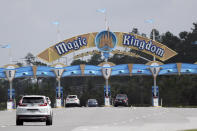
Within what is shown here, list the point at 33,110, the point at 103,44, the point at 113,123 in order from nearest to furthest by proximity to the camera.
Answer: the point at 33,110 < the point at 113,123 < the point at 103,44

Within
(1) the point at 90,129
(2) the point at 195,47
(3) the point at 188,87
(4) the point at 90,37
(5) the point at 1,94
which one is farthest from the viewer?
(5) the point at 1,94

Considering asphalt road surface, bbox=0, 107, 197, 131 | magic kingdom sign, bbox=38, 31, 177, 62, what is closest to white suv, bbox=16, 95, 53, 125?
asphalt road surface, bbox=0, 107, 197, 131

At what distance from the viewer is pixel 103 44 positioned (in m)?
65.8

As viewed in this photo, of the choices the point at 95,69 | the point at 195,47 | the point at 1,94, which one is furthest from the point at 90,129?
the point at 1,94

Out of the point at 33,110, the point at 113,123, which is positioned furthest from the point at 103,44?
the point at 33,110

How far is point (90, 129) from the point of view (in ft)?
71.3

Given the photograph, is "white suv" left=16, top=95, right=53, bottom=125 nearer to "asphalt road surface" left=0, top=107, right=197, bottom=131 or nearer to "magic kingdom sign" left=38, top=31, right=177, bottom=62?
"asphalt road surface" left=0, top=107, right=197, bottom=131

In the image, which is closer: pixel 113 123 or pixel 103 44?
pixel 113 123

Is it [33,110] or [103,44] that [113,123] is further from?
[103,44]

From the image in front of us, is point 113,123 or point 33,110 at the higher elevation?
point 33,110

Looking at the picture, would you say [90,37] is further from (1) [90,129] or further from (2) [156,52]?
(1) [90,129]

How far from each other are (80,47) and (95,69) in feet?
10.3

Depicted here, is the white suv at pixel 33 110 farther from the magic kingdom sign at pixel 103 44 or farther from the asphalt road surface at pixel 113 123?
the magic kingdom sign at pixel 103 44

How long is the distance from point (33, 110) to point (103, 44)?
4021cm
